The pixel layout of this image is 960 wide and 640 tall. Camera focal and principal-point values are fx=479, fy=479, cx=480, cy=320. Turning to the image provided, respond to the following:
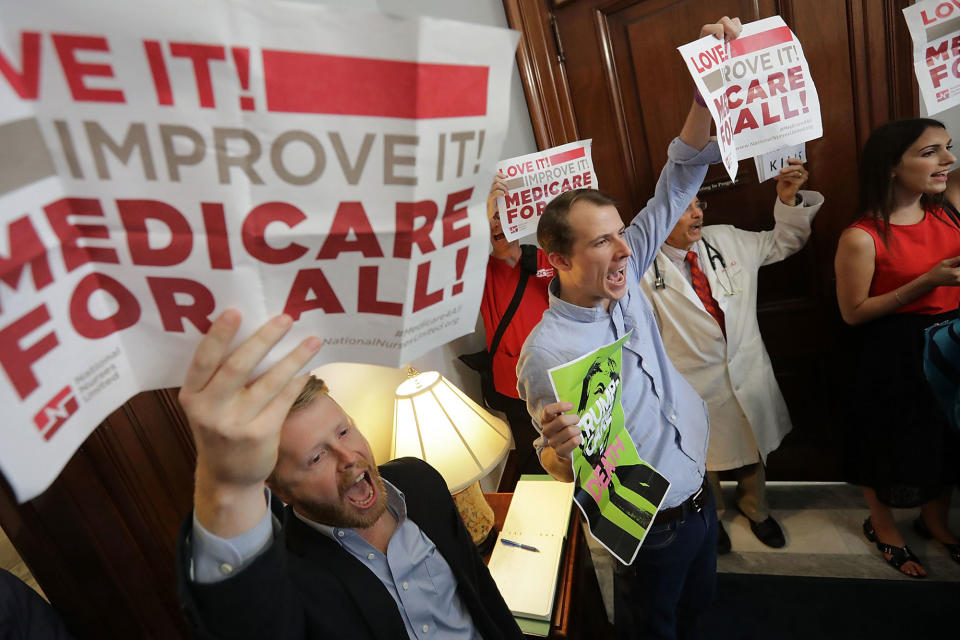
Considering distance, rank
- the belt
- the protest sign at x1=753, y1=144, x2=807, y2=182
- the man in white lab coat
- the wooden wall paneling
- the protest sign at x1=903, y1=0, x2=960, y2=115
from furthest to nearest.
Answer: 1. the wooden wall paneling
2. the man in white lab coat
3. the protest sign at x1=753, y1=144, x2=807, y2=182
4. the protest sign at x1=903, y1=0, x2=960, y2=115
5. the belt

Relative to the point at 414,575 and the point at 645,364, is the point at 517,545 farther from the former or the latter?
the point at 645,364

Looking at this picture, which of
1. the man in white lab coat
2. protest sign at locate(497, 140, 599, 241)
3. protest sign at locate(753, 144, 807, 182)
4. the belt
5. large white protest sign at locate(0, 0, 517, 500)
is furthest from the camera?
the man in white lab coat

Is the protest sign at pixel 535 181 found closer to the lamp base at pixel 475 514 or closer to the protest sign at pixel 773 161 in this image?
the protest sign at pixel 773 161

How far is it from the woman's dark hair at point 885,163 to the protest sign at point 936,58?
11cm

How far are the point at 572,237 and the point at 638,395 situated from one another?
44 cm

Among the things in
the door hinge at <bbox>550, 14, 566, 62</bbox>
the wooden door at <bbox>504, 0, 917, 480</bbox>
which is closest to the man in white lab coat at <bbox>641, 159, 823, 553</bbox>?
the wooden door at <bbox>504, 0, 917, 480</bbox>

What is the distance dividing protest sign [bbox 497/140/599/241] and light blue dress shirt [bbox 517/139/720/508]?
383 mm

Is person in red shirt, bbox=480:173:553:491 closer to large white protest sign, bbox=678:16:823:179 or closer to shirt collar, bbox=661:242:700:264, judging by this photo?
shirt collar, bbox=661:242:700:264

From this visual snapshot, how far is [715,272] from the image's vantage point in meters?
1.89

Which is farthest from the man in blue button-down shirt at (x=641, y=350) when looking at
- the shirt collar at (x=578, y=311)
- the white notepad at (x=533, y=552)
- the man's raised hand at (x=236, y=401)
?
the man's raised hand at (x=236, y=401)

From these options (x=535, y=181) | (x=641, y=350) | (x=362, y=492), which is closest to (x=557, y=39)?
(x=535, y=181)

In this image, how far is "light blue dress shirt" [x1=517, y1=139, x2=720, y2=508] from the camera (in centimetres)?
118

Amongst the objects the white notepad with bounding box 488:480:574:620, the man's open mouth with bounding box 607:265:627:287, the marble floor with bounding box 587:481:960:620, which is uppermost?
the man's open mouth with bounding box 607:265:627:287

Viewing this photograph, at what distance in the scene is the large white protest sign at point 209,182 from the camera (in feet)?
1.18
